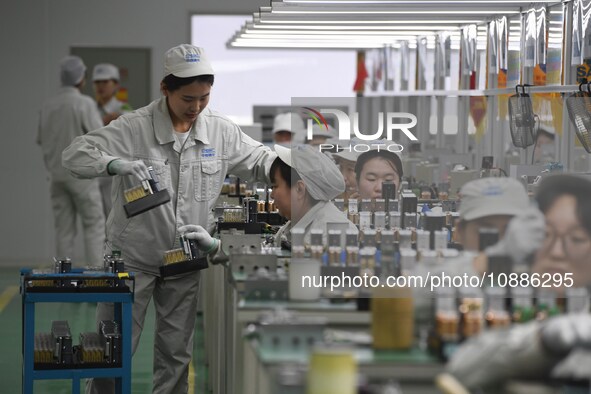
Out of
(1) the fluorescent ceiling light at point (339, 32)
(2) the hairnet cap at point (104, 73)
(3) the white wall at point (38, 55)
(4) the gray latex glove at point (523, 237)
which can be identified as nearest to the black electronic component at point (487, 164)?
(1) the fluorescent ceiling light at point (339, 32)

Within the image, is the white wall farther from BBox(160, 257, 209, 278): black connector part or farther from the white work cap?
the white work cap

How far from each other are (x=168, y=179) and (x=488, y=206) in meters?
1.71

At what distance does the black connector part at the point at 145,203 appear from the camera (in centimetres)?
459

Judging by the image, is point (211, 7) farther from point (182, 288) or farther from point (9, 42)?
point (182, 288)

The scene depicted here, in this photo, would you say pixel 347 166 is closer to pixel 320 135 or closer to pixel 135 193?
pixel 320 135

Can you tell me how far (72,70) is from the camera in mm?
9367

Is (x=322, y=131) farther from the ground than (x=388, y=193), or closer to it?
farther from the ground

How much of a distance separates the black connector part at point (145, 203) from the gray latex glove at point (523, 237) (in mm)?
1640

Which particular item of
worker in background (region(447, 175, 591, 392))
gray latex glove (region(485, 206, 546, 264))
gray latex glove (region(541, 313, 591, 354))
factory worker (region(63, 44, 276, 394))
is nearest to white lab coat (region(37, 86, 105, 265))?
factory worker (region(63, 44, 276, 394))

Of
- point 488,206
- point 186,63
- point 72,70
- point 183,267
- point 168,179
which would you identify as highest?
point 72,70

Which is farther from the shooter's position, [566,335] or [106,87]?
[106,87]

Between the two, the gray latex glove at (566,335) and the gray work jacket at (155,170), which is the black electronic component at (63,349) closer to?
the gray work jacket at (155,170)

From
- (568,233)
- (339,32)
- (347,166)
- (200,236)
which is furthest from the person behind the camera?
(339,32)

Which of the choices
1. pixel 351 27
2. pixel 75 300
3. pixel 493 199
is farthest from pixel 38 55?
pixel 493 199
